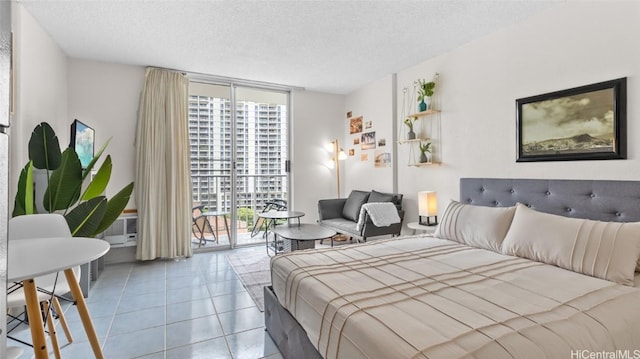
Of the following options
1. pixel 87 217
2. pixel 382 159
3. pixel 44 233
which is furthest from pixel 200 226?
pixel 382 159

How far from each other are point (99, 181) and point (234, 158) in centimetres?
204

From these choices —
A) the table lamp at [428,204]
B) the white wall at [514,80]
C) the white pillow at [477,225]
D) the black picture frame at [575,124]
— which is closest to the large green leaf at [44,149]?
the white pillow at [477,225]

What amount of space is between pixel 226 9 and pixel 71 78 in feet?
8.05

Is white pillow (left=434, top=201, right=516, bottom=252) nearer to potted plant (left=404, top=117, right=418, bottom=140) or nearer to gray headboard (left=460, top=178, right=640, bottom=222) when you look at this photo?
gray headboard (left=460, top=178, right=640, bottom=222)

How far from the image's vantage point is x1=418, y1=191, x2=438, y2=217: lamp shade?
3.47 m

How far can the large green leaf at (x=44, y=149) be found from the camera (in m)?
2.39

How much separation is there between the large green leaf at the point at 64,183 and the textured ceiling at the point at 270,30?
1282 millimetres

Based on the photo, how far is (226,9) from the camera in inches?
101

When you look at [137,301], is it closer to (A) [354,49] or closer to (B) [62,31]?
(B) [62,31]

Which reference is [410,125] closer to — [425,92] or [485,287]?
[425,92]

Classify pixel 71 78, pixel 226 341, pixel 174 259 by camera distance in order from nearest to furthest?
1. pixel 226 341
2. pixel 71 78
3. pixel 174 259

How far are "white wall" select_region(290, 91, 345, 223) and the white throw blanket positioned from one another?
1.54 m

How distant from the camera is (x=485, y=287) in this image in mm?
1566

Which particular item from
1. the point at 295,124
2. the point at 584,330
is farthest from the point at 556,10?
the point at 295,124
